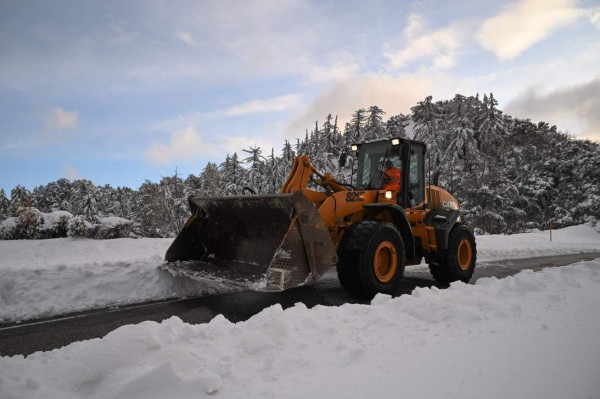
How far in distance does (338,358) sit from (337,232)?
10.1 feet

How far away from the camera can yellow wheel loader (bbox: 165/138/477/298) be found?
15.9 feet

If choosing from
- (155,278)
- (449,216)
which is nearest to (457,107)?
(449,216)

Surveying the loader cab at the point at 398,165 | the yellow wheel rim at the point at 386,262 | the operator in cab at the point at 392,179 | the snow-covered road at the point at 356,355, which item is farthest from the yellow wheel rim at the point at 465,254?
the snow-covered road at the point at 356,355

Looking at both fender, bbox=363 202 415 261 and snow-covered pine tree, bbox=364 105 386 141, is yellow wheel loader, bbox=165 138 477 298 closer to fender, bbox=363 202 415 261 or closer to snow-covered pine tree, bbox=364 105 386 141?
fender, bbox=363 202 415 261

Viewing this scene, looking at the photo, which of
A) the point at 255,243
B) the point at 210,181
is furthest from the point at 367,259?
the point at 210,181

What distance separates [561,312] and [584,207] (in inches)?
1178

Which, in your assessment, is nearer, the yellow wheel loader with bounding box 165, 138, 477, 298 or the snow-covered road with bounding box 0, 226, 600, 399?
the snow-covered road with bounding box 0, 226, 600, 399

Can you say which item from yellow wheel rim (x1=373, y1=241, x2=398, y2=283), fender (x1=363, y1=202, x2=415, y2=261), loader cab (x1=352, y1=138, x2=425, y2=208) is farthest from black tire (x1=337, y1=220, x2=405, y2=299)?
loader cab (x1=352, y1=138, x2=425, y2=208)

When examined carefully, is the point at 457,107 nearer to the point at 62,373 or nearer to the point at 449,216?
the point at 449,216

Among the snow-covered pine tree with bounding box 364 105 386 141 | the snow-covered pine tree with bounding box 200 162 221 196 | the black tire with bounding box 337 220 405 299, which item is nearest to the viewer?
the black tire with bounding box 337 220 405 299

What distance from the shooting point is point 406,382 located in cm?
237

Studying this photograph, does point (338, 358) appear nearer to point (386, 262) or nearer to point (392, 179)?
point (386, 262)

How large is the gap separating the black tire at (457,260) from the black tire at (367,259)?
180cm

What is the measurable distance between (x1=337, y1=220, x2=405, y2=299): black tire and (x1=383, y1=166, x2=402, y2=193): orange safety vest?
1.00 meters
